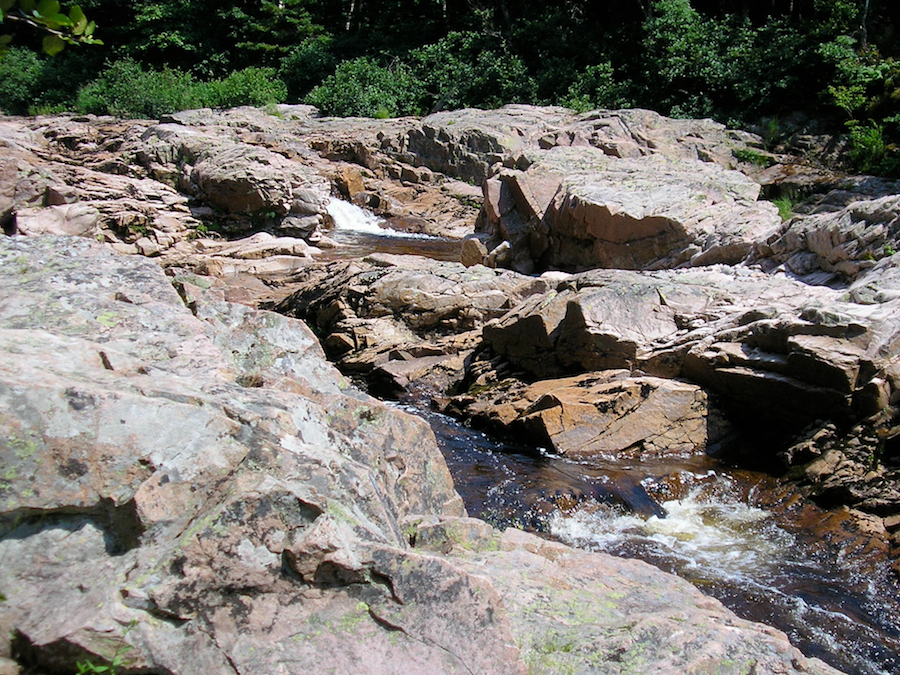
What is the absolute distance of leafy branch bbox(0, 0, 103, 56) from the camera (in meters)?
1.26

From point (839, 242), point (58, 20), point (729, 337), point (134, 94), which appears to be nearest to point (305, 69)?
point (134, 94)

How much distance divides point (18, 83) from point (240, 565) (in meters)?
31.3

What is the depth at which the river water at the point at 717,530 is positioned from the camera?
14.0 feet

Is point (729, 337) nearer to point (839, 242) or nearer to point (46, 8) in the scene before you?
point (839, 242)

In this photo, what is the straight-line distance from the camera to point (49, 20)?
4.30 feet

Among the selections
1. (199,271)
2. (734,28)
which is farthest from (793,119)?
(199,271)

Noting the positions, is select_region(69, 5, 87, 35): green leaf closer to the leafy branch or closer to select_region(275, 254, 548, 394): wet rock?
the leafy branch

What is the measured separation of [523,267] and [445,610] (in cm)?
1092

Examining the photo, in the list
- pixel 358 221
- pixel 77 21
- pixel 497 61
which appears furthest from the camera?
pixel 497 61

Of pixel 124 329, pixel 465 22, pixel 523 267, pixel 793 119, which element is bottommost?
pixel 523 267

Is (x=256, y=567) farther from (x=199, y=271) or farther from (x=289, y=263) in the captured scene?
(x=289, y=263)

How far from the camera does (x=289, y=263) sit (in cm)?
1381

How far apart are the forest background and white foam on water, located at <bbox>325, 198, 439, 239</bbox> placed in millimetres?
7389

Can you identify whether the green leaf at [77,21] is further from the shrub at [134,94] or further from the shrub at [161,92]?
the shrub at [134,94]
